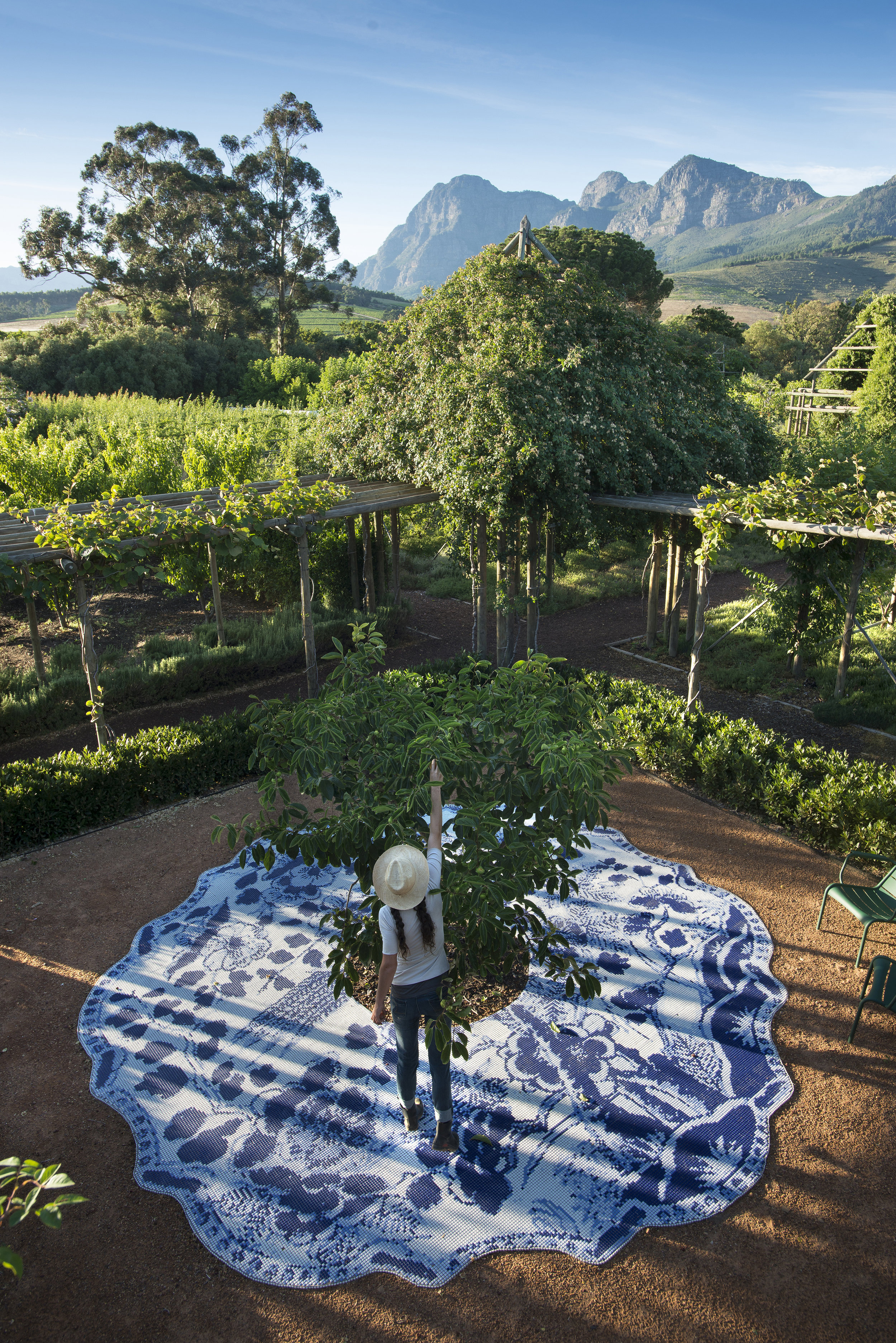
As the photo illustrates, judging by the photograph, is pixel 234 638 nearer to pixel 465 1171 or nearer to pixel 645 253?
pixel 465 1171

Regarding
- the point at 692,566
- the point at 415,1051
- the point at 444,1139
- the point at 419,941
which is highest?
the point at 419,941

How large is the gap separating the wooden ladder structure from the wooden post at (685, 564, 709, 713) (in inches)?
695

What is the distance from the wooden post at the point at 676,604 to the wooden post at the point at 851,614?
9.28 ft

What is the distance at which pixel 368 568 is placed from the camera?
13.5 meters

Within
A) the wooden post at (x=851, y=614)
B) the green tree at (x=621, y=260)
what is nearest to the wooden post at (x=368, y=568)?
the wooden post at (x=851, y=614)

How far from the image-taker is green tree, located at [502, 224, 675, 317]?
27219 millimetres

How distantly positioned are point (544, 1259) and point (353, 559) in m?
11.4

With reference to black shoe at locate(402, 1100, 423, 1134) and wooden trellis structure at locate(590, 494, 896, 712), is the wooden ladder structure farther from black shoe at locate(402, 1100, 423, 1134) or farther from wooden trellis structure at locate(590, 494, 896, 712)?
black shoe at locate(402, 1100, 423, 1134)

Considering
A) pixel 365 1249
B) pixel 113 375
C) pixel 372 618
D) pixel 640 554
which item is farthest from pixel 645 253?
pixel 365 1249

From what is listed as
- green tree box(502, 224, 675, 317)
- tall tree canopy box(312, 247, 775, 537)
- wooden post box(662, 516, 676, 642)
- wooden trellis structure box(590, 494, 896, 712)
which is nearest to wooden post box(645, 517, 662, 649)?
wooden trellis structure box(590, 494, 896, 712)

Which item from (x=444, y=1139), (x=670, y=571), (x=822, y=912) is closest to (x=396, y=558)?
(x=670, y=571)

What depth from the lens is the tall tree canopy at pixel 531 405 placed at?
405 inches

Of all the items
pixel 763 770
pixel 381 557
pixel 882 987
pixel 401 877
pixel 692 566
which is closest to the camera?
pixel 401 877

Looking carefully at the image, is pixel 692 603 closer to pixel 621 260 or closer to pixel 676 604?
pixel 676 604
